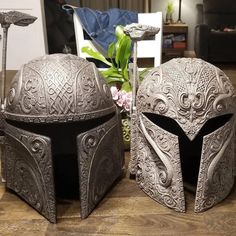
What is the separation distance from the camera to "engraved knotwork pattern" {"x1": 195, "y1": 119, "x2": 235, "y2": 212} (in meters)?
0.91

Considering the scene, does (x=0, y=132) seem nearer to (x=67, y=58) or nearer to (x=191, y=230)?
(x=67, y=58)

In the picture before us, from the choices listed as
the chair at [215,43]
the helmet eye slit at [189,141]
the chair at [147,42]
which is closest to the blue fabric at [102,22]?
the chair at [147,42]

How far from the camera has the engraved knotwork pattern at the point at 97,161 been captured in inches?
35.8

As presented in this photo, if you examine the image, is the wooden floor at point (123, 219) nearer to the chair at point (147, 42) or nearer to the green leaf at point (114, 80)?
the green leaf at point (114, 80)

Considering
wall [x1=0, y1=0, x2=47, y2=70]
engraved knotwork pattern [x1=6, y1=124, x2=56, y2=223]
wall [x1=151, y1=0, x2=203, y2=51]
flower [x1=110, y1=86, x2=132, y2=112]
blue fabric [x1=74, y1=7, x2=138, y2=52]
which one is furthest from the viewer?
wall [x1=151, y1=0, x2=203, y2=51]

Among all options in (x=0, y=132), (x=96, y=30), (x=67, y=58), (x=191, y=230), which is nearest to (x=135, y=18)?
(x=96, y=30)

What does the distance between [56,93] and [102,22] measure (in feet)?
3.27

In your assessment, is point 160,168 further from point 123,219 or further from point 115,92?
point 115,92

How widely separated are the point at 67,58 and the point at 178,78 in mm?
310

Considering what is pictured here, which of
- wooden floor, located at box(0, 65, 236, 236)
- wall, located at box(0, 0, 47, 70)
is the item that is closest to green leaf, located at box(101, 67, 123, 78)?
wooden floor, located at box(0, 65, 236, 236)

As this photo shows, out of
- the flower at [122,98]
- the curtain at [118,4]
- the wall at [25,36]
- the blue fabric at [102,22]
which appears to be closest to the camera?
the flower at [122,98]

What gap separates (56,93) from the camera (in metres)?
0.90

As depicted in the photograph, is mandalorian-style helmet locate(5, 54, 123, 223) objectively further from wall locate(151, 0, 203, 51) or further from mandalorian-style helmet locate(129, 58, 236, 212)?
wall locate(151, 0, 203, 51)

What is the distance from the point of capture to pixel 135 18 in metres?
1.77
